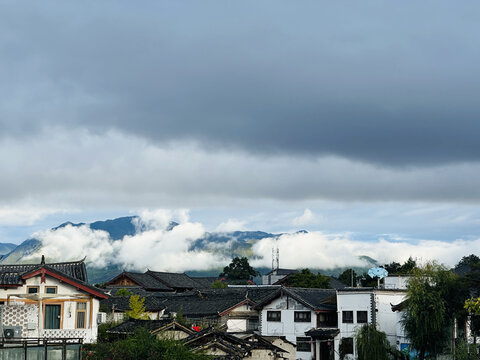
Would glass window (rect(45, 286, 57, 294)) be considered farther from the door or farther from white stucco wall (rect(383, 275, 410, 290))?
white stucco wall (rect(383, 275, 410, 290))

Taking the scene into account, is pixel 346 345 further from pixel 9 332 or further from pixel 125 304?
pixel 9 332

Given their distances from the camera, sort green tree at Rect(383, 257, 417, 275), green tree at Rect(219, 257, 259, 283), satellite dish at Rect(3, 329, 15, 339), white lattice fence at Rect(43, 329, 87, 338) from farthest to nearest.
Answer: green tree at Rect(219, 257, 259, 283) < green tree at Rect(383, 257, 417, 275) < white lattice fence at Rect(43, 329, 87, 338) < satellite dish at Rect(3, 329, 15, 339)

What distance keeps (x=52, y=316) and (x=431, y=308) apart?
30.4 meters

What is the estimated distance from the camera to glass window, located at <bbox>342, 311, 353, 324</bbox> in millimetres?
65438

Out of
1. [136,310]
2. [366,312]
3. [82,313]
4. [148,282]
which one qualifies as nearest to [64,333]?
[82,313]

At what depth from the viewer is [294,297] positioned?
227 ft

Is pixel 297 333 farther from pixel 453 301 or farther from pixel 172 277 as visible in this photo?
pixel 172 277

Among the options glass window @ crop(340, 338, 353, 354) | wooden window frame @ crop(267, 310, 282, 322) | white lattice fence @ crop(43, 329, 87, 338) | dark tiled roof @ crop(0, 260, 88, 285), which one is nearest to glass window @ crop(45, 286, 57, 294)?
dark tiled roof @ crop(0, 260, 88, 285)

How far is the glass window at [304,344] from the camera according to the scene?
67188 mm

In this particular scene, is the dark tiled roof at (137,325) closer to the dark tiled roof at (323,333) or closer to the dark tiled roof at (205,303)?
the dark tiled roof at (323,333)

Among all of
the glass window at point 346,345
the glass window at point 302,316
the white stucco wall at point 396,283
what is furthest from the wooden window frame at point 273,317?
the white stucco wall at point 396,283

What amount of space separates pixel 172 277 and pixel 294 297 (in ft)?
227

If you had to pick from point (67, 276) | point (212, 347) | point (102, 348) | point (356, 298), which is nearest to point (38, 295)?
point (67, 276)

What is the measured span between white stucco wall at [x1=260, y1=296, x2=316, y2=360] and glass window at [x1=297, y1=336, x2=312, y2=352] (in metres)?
0.34
